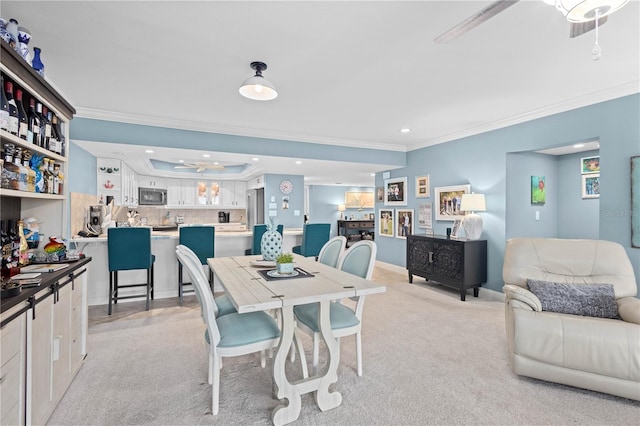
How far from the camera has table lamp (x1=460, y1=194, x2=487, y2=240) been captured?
13.9ft

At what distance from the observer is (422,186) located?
5.54m

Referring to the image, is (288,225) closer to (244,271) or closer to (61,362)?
(244,271)

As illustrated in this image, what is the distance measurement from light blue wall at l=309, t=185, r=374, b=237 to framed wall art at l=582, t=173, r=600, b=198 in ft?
24.2

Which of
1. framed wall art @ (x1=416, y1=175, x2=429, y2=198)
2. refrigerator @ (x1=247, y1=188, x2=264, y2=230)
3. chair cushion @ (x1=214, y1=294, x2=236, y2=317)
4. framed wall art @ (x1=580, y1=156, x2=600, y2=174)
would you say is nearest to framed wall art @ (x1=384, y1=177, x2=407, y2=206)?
framed wall art @ (x1=416, y1=175, x2=429, y2=198)

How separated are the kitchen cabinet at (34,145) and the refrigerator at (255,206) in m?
5.06

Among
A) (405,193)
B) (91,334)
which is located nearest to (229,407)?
(91,334)

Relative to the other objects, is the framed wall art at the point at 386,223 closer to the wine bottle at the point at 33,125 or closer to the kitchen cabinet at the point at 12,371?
the wine bottle at the point at 33,125

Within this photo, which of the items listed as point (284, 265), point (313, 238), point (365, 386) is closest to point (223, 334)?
point (284, 265)

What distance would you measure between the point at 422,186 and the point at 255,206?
4.06 m

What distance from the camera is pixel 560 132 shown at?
361 centimetres

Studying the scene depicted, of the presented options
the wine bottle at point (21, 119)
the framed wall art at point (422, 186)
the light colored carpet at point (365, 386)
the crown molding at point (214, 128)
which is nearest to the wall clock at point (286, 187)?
the crown molding at point (214, 128)

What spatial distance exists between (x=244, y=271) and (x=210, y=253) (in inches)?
72.1

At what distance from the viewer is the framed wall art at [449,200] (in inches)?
189

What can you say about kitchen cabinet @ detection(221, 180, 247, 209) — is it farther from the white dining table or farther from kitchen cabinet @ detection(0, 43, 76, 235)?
the white dining table
